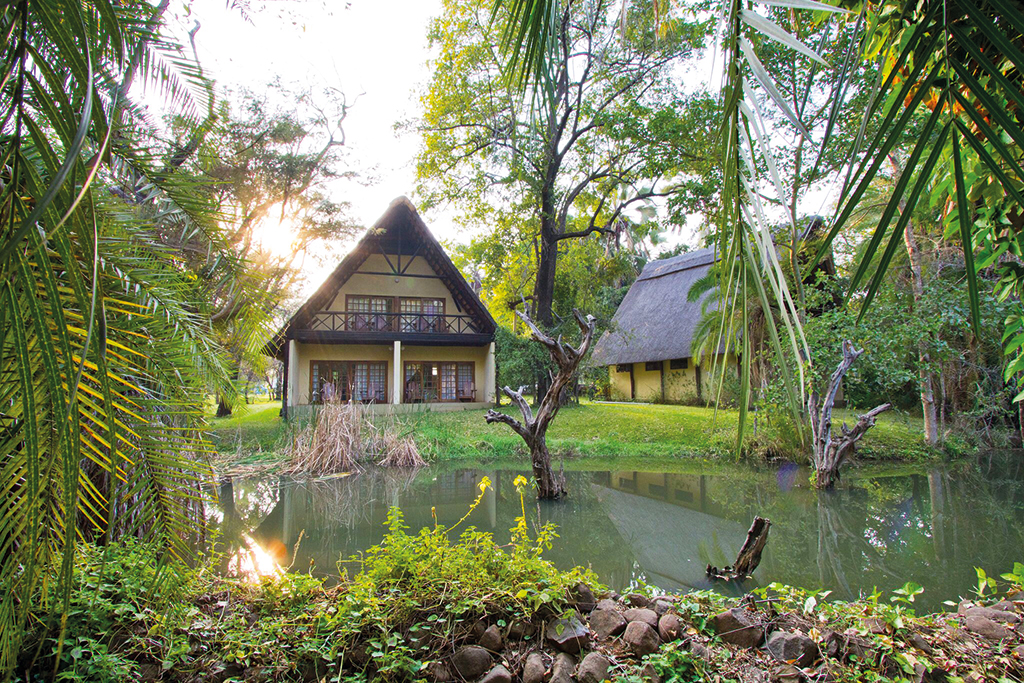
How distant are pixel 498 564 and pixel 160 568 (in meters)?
1.48

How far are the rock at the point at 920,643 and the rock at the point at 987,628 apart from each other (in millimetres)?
259

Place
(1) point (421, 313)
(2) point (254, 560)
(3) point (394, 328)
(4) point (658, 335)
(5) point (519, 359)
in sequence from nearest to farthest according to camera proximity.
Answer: (2) point (254, 560), (5) point (519, 359), (3) point (394, 328), (1) point (421, 313), (4) point (658, 335)

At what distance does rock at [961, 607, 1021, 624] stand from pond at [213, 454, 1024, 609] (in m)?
0.81

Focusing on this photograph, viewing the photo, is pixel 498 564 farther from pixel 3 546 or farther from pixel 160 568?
pixel 3 546

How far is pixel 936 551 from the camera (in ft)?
13.3

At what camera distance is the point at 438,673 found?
1939mm

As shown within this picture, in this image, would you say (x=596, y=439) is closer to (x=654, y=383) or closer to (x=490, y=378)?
(x=490, y=378)

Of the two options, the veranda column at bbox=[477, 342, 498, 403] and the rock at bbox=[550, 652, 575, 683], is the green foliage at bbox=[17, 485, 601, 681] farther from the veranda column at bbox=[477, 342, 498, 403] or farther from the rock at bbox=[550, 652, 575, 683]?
the veranda column at bbox=[477, 342, 498, 403]

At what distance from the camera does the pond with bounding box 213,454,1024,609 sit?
12.0 ft

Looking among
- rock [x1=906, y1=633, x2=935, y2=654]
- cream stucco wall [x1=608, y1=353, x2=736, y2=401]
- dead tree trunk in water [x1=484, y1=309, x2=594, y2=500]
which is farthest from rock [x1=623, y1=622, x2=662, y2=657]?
cream stucco wall [x1=608, y1=353, x2=736, y2=401]

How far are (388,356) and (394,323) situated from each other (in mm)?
1197

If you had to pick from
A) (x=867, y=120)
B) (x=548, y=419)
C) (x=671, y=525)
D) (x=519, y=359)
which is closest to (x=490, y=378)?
(x=519, y=359)

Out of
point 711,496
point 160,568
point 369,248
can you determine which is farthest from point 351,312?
point 160,568

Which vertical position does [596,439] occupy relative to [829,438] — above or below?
below
